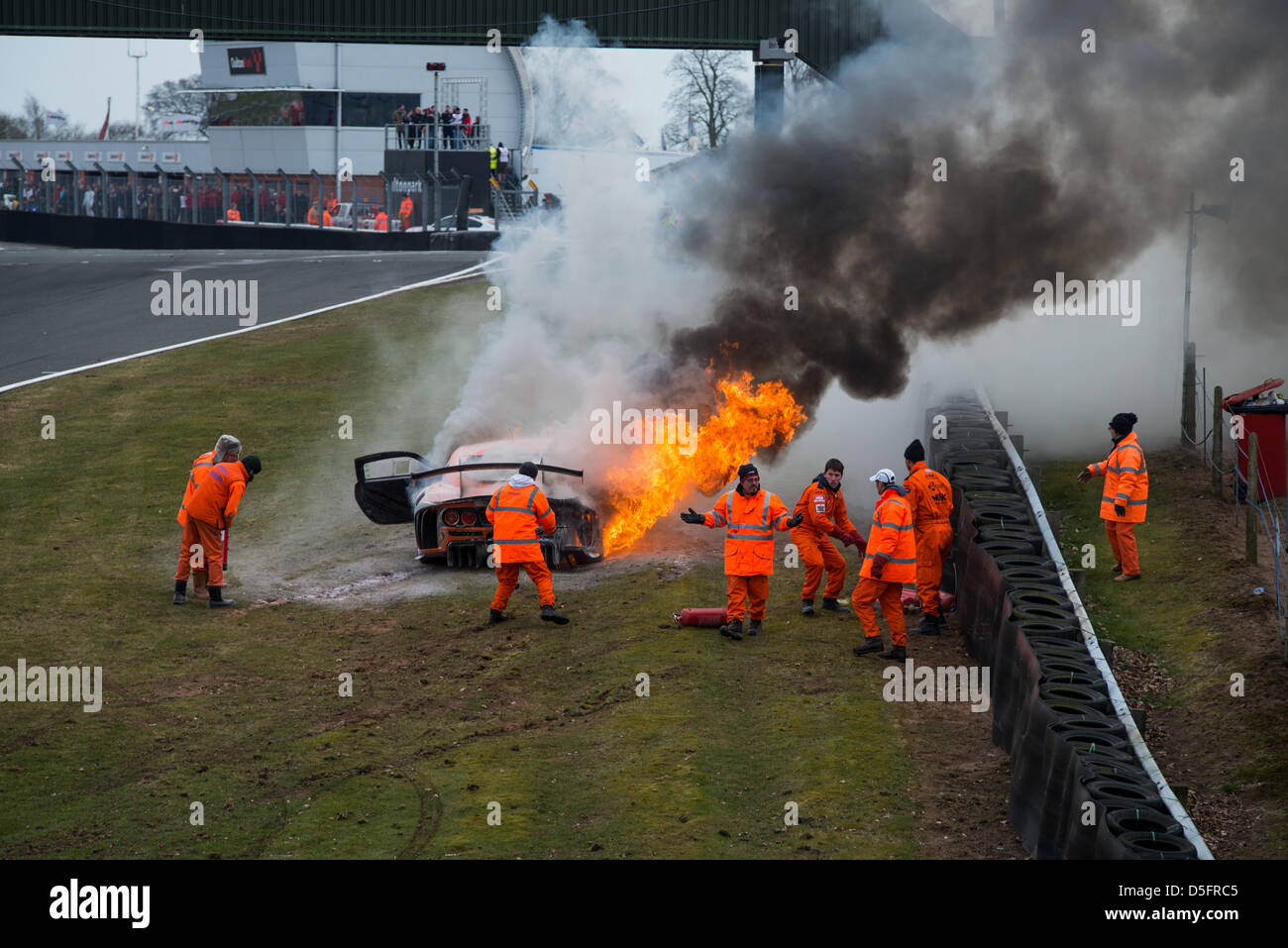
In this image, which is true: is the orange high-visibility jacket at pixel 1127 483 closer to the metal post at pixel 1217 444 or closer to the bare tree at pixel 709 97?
the metal post at pixel 1217 444

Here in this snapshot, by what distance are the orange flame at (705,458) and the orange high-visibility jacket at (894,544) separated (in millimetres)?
3762

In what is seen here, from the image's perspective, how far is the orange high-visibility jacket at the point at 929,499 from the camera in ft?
42.3

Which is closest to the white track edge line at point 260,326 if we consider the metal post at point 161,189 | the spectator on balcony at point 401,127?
the spectator on balcony at point 401,127

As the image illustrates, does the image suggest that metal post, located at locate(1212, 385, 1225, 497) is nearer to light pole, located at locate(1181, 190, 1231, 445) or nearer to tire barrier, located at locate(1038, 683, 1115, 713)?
light pole, located at locate(1181, 190, 1231, 445)

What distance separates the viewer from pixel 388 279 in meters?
31.7

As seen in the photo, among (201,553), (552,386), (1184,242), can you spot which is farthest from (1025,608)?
(1184,242)

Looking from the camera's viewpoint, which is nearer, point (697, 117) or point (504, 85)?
point (697, 117)

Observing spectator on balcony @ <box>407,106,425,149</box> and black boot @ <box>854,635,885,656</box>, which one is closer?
black boot @ <box>854,635,885,656</box>

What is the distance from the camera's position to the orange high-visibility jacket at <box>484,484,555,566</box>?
12961 millimetres

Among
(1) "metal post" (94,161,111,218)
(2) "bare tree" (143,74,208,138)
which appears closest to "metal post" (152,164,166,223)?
(1) "metal post" (94,161,111,218)

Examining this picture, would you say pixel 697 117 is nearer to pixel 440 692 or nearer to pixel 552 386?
pixel 552 386

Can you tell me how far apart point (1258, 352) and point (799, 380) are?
8.75 meters

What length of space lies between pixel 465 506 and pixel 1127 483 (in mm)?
7263

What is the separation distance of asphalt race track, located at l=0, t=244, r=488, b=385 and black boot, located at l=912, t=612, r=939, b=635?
17.1 m
